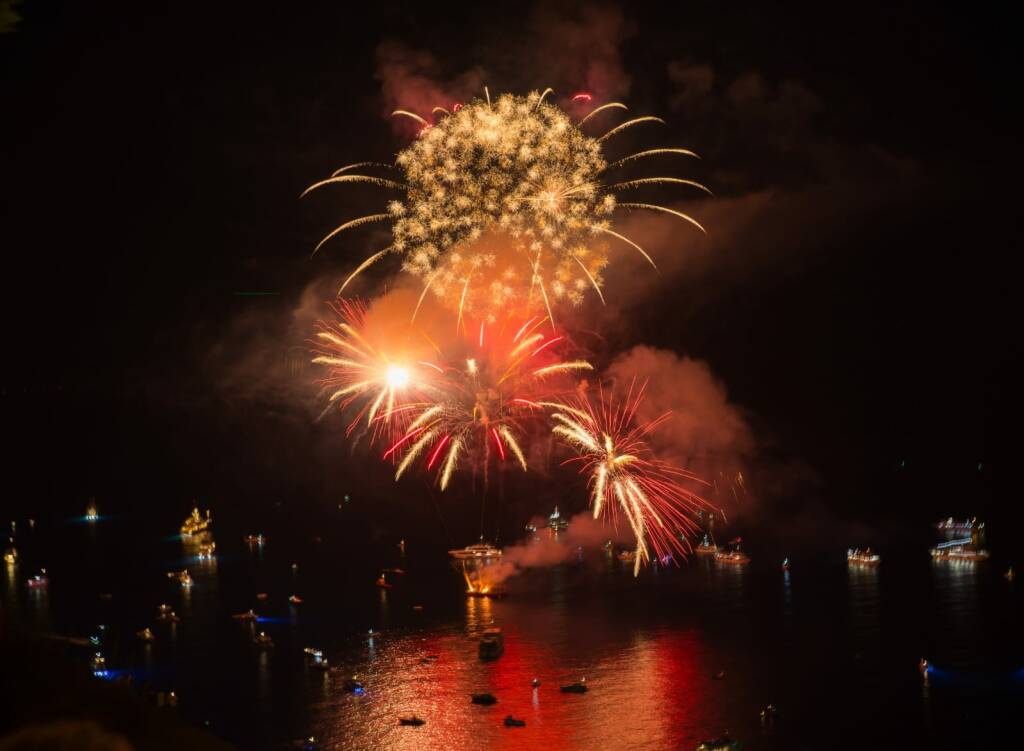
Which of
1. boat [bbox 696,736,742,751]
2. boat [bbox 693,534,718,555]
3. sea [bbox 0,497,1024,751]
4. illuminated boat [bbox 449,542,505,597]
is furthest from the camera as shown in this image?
boat [bbox 693,534,718,555]

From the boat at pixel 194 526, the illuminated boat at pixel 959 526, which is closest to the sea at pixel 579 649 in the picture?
the illuminated boat at pixel 959 526

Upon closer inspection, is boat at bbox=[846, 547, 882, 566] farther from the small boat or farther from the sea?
the small boat

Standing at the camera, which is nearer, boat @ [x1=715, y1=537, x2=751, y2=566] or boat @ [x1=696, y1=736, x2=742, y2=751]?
boat @ [x1=696, y1=736, x2=742, y2=751]

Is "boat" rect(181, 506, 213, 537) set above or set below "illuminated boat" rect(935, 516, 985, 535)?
above

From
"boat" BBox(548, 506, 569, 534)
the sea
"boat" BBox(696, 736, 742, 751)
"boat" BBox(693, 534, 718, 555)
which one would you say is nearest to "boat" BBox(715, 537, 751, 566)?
"boat" BBox(693, 534, 718, 555)

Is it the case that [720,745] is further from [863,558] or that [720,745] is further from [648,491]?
[648,491]

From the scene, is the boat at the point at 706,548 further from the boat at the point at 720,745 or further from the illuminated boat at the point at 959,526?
the boat at the point at 720,745
